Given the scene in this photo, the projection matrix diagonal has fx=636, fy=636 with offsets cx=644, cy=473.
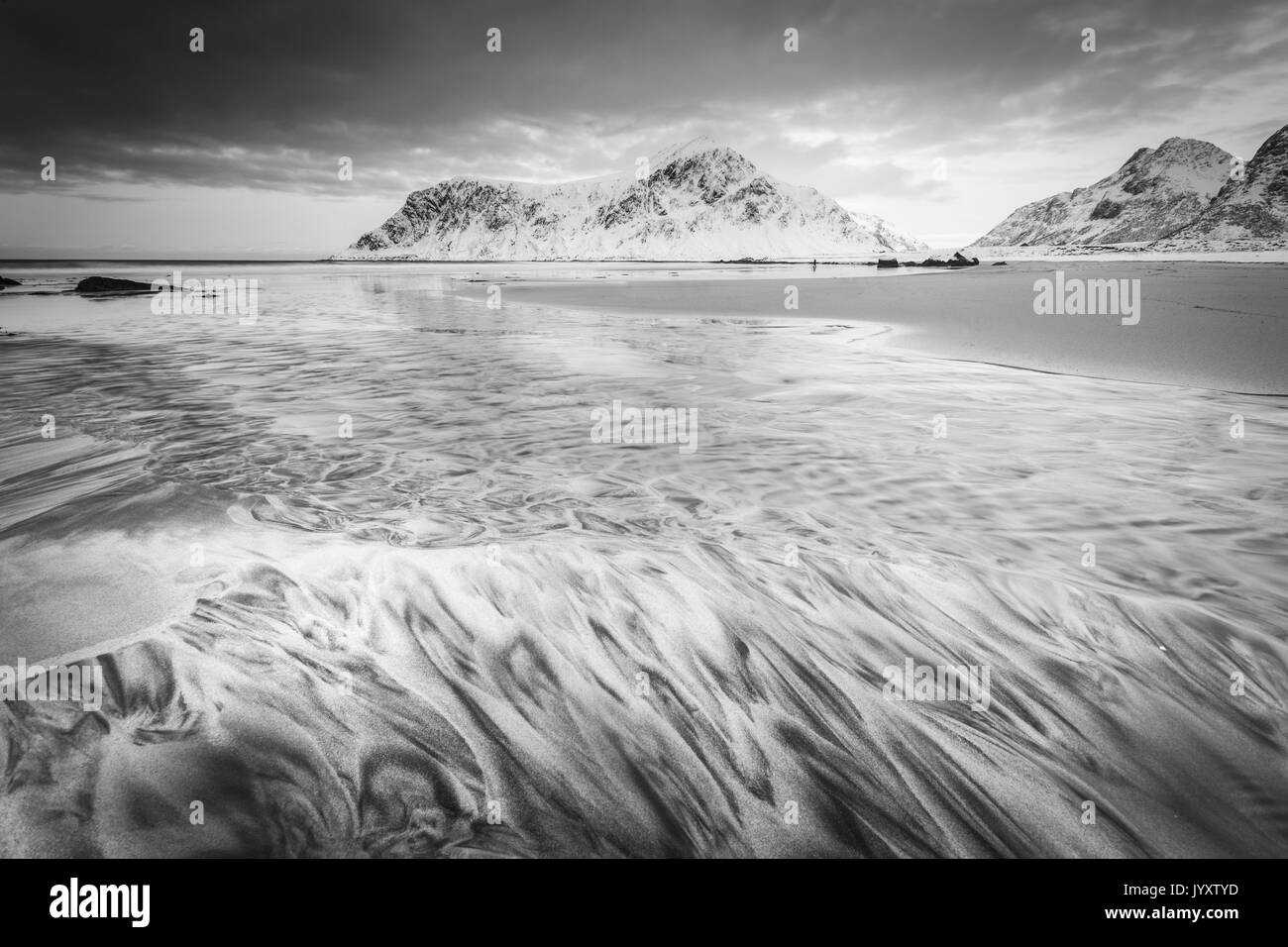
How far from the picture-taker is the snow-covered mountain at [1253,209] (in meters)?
64.2

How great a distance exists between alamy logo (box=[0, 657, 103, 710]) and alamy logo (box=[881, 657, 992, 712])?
108 inches

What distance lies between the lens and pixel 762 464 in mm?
4480

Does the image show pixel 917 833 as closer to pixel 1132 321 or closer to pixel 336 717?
pixel 336 717

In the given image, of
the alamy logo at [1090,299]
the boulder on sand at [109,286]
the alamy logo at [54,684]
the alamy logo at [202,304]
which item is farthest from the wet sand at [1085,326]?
the boulder on sand at [109,286]

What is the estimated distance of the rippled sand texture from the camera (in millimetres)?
1812

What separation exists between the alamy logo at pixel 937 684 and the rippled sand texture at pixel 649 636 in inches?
1.8

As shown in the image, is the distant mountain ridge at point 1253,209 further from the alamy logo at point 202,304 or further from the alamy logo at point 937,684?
the alamy logo at point 937,684

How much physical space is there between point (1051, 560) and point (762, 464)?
1859 mm

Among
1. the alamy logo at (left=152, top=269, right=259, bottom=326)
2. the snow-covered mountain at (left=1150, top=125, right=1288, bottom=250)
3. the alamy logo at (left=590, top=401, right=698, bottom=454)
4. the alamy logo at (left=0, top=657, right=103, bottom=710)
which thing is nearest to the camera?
the alamy logo at (left=0, top=657, right=103, bottom=710)

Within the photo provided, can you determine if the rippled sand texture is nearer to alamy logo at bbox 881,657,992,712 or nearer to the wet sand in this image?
alamy logo at bbox 881,657,992,712

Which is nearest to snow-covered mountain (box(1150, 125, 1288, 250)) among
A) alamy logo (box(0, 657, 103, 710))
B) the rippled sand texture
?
the rippled sand texture
